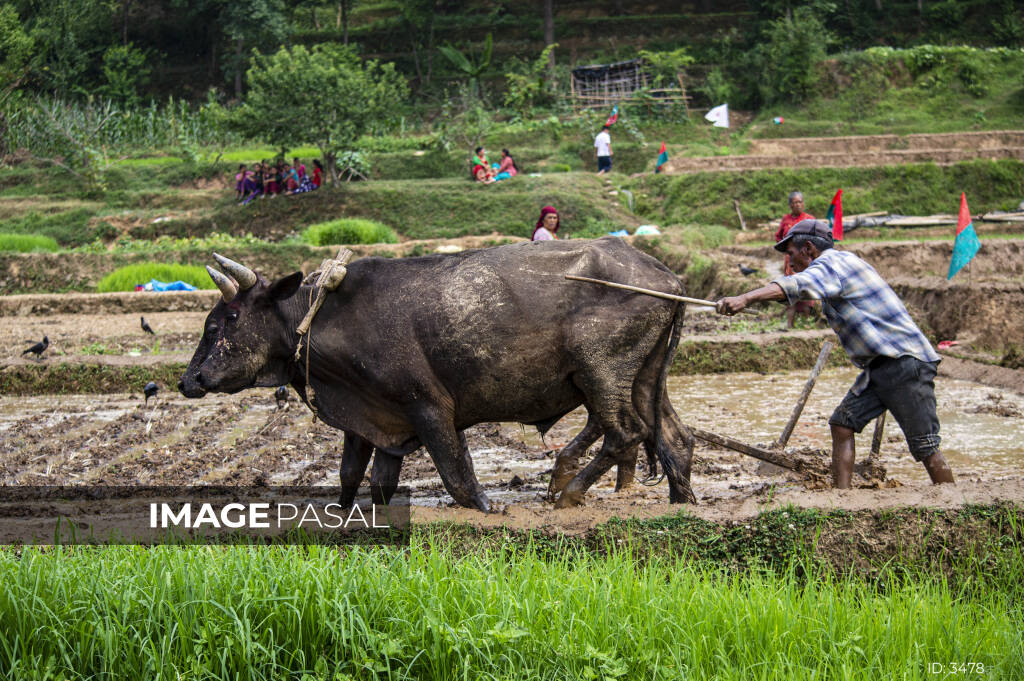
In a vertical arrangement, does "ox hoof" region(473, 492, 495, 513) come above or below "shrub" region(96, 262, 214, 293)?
above

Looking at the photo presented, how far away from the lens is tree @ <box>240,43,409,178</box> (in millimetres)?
22047

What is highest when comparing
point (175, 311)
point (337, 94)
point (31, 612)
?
point (337, 94)

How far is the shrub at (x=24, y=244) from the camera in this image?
62.6 feet

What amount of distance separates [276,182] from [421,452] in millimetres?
16557

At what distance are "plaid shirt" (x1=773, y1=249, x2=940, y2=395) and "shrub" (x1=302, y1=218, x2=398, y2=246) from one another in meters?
13.7

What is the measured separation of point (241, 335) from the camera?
18.7 feet

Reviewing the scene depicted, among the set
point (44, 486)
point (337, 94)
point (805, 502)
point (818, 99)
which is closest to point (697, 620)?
point (805, 502)

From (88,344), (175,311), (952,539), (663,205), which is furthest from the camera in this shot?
(663,205)

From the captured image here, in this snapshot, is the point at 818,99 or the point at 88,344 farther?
the point at 818,99

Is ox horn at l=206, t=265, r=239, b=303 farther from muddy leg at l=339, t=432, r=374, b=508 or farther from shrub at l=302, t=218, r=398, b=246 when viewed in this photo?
shrub at l=302, t=218, r=398, b=246

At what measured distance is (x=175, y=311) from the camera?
46.6ft

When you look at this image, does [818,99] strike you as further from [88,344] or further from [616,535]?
[616,535]

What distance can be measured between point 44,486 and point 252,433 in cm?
208

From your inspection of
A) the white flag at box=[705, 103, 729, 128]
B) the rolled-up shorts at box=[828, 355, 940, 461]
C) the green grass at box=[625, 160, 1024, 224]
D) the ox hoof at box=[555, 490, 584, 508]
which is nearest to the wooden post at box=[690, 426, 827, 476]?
the rolled-up shorts at box=[828, 355, 940, 461]
